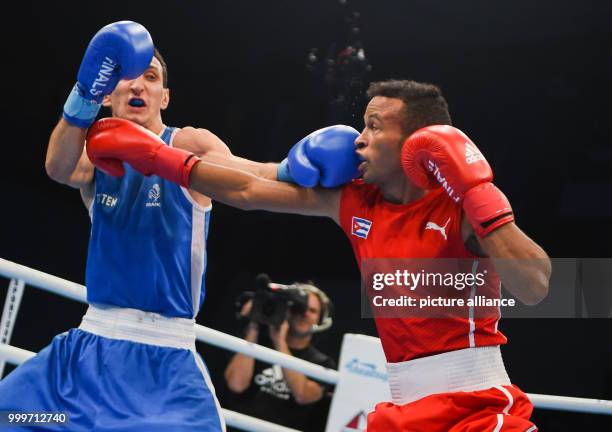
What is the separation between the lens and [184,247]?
233 cm

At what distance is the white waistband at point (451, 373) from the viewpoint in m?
1.92

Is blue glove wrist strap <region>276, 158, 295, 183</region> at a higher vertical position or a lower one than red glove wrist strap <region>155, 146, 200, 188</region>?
higher

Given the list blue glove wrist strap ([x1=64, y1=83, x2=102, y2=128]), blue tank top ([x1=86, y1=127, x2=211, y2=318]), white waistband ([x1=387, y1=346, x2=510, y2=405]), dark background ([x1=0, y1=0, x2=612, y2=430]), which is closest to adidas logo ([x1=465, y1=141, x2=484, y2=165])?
white waistband ([x1=387, y1=346, x2=510, y2=405])

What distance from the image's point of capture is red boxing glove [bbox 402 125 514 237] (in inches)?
71.1

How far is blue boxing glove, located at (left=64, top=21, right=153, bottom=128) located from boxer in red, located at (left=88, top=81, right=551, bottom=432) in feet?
0.30

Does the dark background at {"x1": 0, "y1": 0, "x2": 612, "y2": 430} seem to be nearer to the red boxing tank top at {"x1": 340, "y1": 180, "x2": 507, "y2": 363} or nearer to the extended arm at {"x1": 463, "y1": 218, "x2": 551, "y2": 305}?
the red boxing tank top at {"x1": 340, "y1": 180, "x2": 507, "y2": 363}

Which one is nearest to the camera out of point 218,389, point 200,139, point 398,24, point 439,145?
point 439,145

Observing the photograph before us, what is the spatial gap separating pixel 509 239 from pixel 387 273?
392mm

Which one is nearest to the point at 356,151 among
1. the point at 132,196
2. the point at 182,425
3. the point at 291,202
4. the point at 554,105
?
the point at 291,202

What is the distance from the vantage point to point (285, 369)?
372cm

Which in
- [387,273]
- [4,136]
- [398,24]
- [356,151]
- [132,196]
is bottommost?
[387,273]

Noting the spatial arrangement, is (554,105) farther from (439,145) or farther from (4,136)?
(439,145)

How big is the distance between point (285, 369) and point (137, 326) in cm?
161

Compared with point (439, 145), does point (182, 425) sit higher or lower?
lower
